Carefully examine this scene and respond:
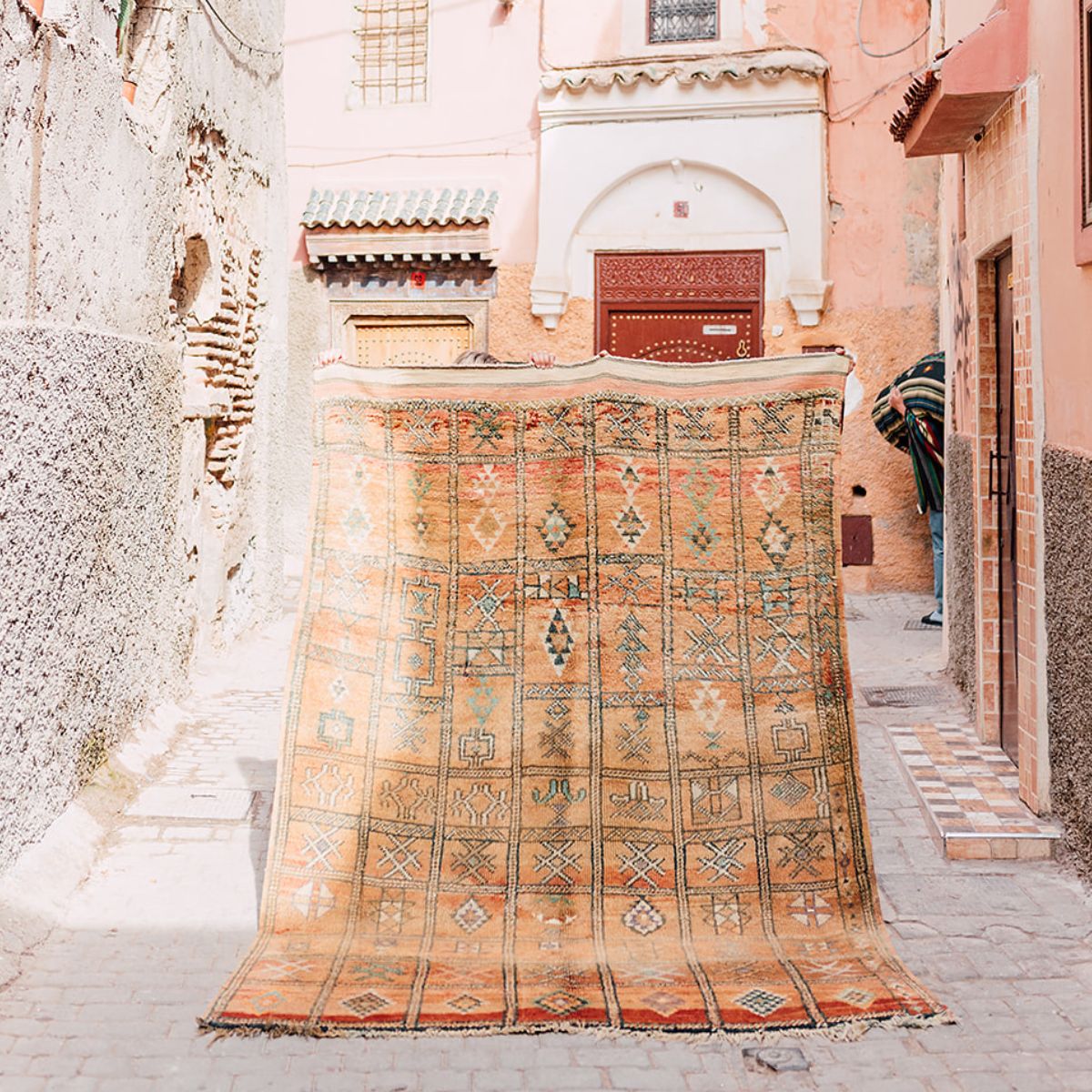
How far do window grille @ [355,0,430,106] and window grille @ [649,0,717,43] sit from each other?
7.26 feet

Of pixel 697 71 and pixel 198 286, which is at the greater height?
pixel 697 71

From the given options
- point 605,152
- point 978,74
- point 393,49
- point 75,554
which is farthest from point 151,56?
point 393,49

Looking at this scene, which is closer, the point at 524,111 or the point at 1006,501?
the point at 1006,501

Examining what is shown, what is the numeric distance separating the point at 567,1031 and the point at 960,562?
425 cm

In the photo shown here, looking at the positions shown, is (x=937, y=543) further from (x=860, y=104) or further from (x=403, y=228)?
(x=403, y=228)

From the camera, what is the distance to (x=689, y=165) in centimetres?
1126

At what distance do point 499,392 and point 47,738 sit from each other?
1.93m

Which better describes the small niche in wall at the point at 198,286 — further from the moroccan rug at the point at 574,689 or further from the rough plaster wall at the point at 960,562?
the rough plaster wall at the point at 960,562

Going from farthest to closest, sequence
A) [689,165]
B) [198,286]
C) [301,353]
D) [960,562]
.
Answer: [301,353] → [689,165] → [198,286] → [960,562]

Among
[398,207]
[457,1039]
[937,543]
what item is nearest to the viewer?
[457,1039]

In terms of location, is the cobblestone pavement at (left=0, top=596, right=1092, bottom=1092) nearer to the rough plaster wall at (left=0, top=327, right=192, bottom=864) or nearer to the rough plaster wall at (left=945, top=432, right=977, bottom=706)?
the rough plaster wall at (left=0, top=327, right=192, bottom=864)

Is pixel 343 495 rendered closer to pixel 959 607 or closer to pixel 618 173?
pixel 959 607

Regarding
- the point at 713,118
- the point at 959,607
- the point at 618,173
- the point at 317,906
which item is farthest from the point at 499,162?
the point at 317,906

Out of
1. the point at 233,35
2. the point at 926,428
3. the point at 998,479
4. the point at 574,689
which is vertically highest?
the point at 233,35
